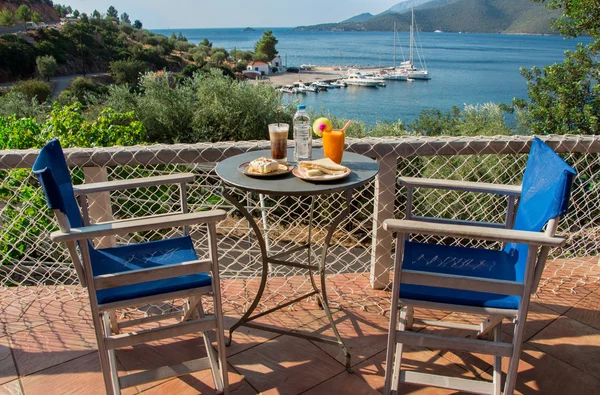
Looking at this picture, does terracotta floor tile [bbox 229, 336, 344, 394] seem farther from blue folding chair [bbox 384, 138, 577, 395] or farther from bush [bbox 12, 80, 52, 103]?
bush [bbox 12, 80, 52, 103]

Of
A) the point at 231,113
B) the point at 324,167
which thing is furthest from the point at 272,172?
the point at 231,113

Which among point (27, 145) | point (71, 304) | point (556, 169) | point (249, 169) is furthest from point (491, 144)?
point (27, 145)

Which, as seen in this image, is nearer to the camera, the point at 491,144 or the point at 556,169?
the point at 556,169

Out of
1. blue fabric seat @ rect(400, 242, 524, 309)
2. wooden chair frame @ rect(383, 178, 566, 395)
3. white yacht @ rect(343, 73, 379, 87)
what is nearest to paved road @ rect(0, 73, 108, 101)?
white yacht @ rect(343, 73, 379, 87)

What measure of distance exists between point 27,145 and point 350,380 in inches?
→ 209

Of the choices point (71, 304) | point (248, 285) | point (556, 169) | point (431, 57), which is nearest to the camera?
point (556, 169)

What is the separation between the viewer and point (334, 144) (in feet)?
5.81

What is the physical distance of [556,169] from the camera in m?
1.38

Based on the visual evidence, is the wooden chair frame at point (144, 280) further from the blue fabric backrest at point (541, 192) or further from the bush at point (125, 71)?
the bush at point (125, 71)

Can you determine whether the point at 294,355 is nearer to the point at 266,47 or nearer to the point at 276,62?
the point at 276,62

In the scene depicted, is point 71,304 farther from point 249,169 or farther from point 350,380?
point 350,380

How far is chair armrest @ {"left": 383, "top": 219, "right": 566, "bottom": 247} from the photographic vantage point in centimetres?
125

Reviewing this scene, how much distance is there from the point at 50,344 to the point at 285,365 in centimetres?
102

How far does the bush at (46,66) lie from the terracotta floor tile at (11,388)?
37.3 m
